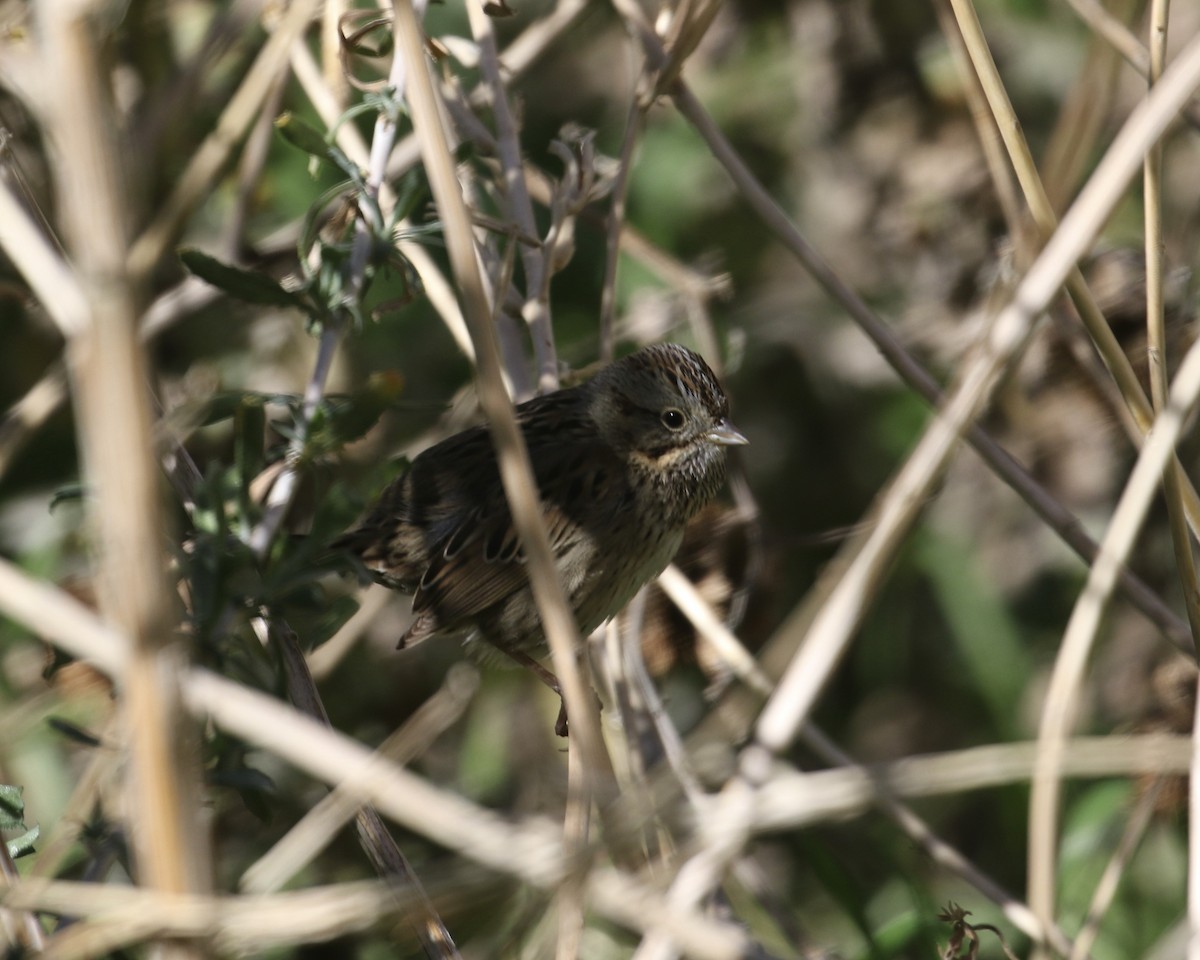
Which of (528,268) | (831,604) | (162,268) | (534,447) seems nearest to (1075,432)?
(534,447)

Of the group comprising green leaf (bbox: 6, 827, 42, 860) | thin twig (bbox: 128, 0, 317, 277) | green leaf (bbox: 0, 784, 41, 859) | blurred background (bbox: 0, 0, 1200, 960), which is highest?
thin twig (bbox: 128, 0, 317, 277)

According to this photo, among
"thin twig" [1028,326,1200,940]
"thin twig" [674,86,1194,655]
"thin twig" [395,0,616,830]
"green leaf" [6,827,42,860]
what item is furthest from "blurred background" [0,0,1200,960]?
"thin twig" [395,0,616,830]

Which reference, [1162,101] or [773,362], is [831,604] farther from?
A: [773,362]

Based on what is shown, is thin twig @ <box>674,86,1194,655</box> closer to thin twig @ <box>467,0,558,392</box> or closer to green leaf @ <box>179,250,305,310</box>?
thin twig @ <box>467,0,558,392</box>

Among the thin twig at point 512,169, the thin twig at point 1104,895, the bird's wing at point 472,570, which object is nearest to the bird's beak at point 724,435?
the bird's wing at point 472,570

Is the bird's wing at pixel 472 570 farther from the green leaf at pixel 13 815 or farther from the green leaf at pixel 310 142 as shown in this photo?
the green leaf at pixel 13 815

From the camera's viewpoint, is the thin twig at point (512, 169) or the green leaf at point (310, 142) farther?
the thin twig at point (512, 169)
